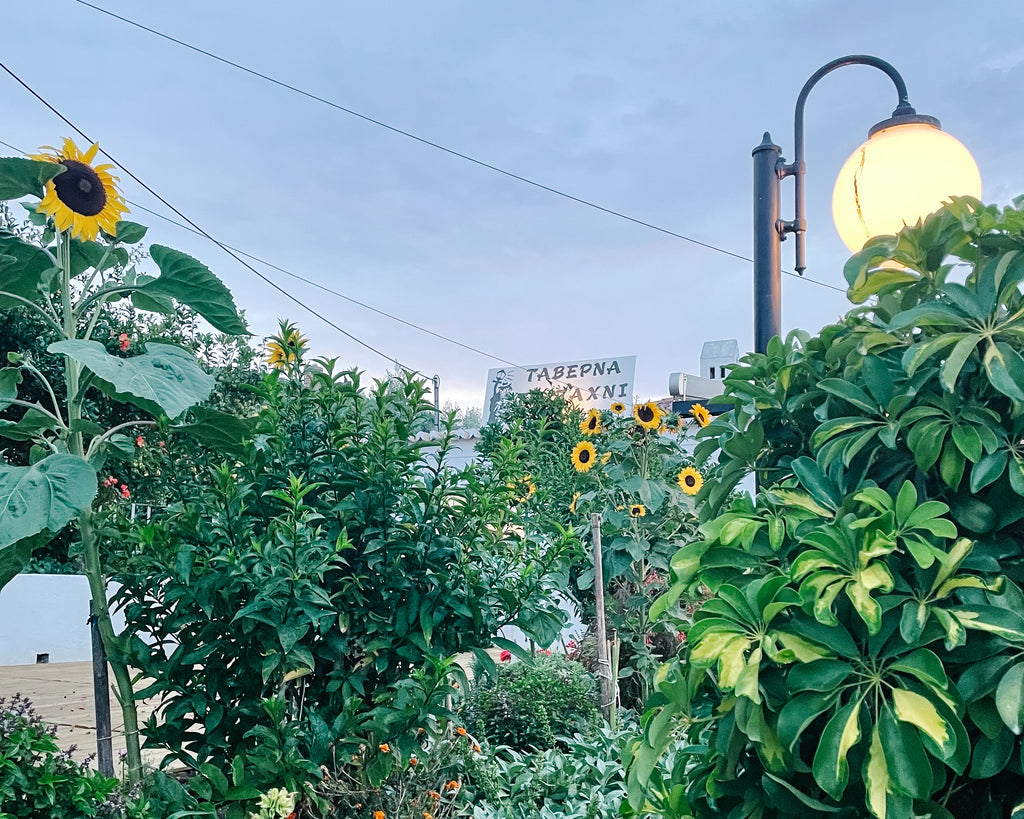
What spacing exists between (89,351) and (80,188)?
0.66m

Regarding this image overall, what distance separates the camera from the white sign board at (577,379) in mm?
14547

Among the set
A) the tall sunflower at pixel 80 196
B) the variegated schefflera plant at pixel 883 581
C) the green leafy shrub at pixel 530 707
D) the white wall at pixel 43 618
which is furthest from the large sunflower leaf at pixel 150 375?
the white wall at pixel 43 618

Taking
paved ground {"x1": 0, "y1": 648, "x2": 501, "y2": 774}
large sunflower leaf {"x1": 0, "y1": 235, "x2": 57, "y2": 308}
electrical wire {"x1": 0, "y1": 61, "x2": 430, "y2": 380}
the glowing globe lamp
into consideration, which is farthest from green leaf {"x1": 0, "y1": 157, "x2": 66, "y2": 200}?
paved ground {"x1": 0, "y1": 648, "x2": 501, "y2": 774}

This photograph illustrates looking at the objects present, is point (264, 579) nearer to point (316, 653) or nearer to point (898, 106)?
point (316, 653)

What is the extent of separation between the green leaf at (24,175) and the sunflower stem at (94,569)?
0.49 ft

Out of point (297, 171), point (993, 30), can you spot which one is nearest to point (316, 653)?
point (993, 30)

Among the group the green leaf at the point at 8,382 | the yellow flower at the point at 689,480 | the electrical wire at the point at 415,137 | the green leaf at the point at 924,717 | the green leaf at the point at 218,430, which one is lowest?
the green leaf at the point at 924,717

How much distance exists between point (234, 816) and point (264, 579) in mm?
710

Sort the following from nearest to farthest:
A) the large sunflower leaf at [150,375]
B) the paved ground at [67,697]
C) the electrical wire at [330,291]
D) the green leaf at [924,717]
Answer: the green leaf at [924,717] → the large sunflower leaf at [150,375] → the paved ground at [67,697] → the electrical wire at [330,291]

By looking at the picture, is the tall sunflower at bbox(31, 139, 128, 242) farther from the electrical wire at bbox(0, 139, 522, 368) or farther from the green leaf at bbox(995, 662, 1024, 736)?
the green leaf at bbox(995, 662, 1024, 736)

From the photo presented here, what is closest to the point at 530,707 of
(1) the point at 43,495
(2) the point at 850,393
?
(1) the point at 43,495

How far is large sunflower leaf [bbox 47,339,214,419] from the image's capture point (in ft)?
6.73

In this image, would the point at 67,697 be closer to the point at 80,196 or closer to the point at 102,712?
the point at 102,712

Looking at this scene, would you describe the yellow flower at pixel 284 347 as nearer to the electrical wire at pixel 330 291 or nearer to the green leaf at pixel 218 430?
the green leaf at pixel 218 430
